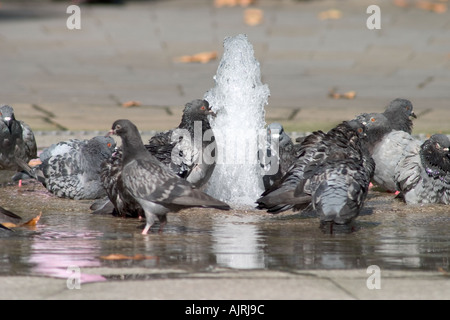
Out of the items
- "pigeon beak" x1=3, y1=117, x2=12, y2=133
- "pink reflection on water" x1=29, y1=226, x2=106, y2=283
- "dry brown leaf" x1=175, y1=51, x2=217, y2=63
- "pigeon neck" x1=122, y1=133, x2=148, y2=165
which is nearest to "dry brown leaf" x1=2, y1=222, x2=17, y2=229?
"pink reflection on water" x1=29, y1=226, x2=106, y2=283

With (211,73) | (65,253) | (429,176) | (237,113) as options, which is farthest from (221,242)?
(211,73)

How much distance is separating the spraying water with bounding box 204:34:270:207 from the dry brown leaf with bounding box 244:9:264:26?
58.8 feet

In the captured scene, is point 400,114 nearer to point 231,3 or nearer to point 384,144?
point 384,144

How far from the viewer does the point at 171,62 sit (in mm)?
20906

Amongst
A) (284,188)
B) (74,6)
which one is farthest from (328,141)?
(74,6)

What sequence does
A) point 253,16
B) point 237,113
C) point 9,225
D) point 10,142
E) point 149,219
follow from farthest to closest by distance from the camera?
point 253,16 → point 10,142 → point 237,113 → point 149,219 → point 9,225

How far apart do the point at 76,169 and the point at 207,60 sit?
1129 centimetres

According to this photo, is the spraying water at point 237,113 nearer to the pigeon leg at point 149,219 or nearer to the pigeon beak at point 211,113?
the pigeon beak at point 211,113

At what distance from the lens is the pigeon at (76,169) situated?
9.66m

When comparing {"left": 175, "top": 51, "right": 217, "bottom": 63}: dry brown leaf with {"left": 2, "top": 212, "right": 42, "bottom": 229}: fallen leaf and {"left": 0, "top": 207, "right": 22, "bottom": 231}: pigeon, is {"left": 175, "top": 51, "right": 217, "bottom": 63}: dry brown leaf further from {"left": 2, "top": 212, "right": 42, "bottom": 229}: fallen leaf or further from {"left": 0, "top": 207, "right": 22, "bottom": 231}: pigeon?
{"left": 0, "top": 207, "right": 22, "bottom": 231}: pigeon

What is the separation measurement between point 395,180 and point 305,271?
3.68 m

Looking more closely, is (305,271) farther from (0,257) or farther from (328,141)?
(328,141)

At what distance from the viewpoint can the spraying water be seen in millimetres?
10094

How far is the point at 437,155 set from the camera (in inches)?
366
